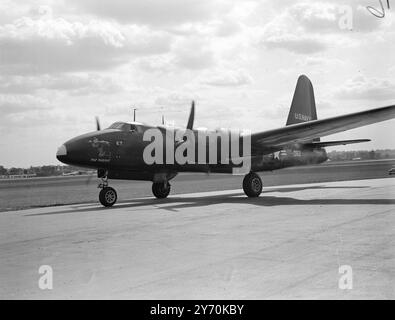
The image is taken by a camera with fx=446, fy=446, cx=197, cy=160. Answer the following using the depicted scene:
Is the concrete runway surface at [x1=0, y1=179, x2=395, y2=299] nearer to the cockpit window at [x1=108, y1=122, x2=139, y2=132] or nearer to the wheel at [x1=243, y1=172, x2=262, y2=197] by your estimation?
the cockpit window at [x1=108, y1=122, x2=139, y2=132]

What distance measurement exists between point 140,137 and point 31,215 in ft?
17.8

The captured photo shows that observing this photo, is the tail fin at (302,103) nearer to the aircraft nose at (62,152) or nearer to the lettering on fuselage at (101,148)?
the lettering on fuselage at (101,148)

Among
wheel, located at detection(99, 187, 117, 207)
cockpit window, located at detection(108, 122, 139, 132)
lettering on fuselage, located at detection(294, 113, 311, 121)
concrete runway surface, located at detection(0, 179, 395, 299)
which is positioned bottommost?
concrete runway surface, located at detection(0, 179, 395, 299)

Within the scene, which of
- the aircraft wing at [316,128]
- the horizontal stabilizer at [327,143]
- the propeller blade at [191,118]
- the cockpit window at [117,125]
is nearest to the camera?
the aircraft wing at [316,128]

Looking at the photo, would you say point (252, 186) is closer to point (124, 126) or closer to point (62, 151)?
point (124, 126)

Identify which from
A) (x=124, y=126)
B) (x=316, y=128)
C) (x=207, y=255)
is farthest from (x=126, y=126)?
(x=207, y=255)

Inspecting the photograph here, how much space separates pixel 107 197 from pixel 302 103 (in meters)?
13.2

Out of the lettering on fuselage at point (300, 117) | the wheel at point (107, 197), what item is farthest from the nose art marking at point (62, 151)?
the lettering on fuselage at point (300, 117)

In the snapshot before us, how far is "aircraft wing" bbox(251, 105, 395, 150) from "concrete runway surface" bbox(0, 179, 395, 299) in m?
4.00

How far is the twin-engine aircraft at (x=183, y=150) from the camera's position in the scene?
54.3ft

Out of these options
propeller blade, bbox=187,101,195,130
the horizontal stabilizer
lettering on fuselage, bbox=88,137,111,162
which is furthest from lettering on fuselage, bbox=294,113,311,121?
lettering on fuselage, bbox=88,137,111,162

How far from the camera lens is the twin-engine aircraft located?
16.6 meters

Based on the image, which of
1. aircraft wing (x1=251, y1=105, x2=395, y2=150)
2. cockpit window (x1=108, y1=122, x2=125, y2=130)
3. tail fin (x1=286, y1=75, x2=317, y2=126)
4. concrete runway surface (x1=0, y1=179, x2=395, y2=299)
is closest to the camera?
concrete runway surface (x1=0, y1=179, x2=395, y2=299)
